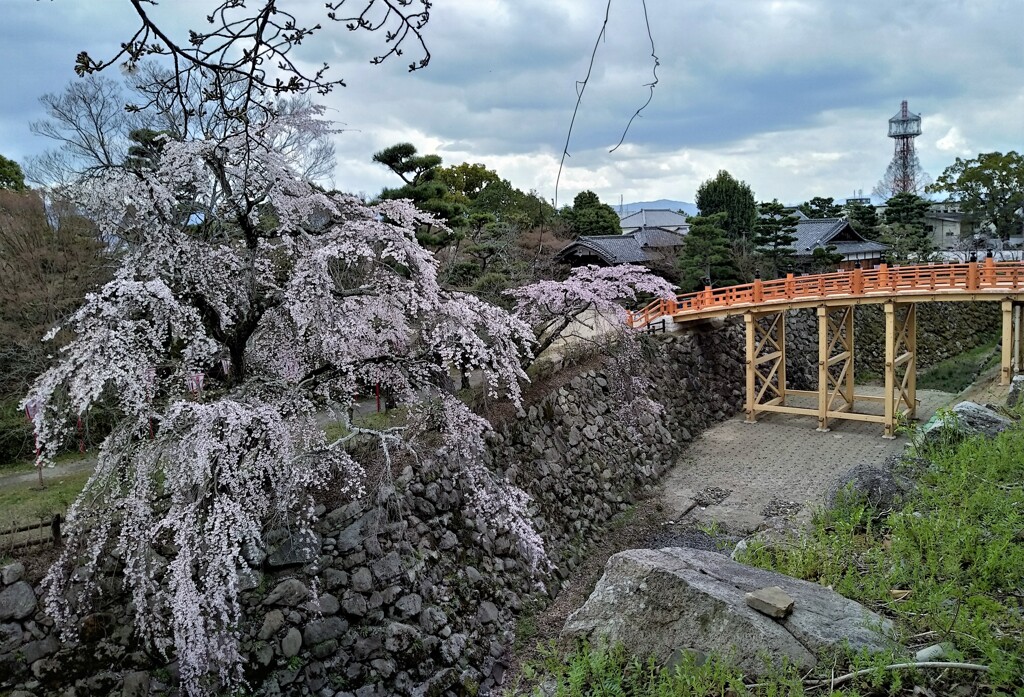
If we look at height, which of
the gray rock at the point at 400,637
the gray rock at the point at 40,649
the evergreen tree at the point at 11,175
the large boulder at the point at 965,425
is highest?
the evergreen tree at the point at 11,175

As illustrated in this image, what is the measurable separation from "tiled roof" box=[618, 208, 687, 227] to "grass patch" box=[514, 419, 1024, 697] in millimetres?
34109

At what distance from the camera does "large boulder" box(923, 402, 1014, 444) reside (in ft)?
22.0

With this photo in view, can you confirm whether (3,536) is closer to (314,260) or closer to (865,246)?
(314,260)

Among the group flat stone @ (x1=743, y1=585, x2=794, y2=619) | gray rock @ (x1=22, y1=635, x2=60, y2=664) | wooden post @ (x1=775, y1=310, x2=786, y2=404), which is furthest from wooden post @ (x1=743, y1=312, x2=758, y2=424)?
gray rock @ (x1=22, y1=635, x2=60, y2=664)

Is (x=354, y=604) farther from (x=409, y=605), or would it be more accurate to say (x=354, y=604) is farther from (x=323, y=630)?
(x=409, y=605)

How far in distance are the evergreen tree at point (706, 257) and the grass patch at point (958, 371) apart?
6.90 meters

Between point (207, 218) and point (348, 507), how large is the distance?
3911 millimetres

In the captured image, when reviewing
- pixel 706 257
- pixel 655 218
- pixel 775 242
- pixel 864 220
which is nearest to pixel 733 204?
pixel 775 242

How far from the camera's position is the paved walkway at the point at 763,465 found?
40.7 feet

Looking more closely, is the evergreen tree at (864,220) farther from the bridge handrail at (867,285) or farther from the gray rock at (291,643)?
the gray rock at (291,643)

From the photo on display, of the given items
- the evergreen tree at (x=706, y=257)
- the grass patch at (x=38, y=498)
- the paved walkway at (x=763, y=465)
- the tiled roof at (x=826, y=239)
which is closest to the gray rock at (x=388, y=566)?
the grass patch at (x=38, y=498)

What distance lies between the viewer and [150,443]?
6.58m

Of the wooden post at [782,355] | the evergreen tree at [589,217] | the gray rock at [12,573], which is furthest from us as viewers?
the evergreen tree at [589,217]

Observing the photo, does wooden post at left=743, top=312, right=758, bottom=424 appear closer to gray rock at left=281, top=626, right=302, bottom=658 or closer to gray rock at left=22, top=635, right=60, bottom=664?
gray rock at left=281, top=626, right=302, bottom=658
